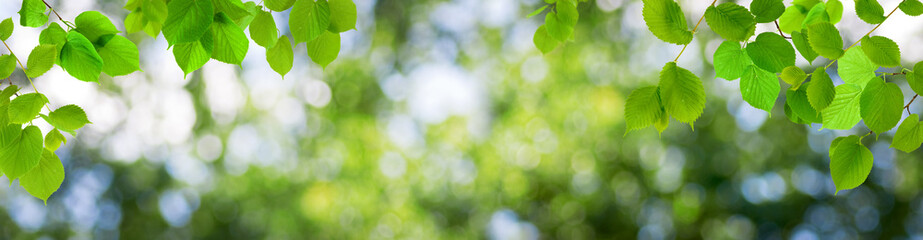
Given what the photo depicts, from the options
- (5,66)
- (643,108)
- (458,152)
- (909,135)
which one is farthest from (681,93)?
(458,152)

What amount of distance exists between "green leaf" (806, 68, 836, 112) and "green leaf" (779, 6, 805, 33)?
231 mm

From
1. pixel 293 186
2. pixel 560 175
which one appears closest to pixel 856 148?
pixel 560 175

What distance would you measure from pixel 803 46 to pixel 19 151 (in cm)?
87

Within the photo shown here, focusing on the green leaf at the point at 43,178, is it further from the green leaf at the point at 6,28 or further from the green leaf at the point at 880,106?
the green leaf at the point at 880,106

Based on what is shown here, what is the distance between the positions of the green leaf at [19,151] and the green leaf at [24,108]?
0.01 metres

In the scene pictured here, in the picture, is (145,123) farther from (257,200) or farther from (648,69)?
(648,69)

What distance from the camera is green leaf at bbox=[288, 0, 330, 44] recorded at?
70 cm

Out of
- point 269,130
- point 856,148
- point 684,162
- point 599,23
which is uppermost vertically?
point 856,148

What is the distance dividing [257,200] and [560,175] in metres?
2.49

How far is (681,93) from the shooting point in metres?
0.69

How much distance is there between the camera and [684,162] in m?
4.98

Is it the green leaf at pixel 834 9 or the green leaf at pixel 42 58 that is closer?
the green leaf at pixel 42 58

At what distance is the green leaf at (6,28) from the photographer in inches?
28.7

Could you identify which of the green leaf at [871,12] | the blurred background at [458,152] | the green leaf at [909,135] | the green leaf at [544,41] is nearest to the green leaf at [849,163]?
the green leaf at [909,135]
